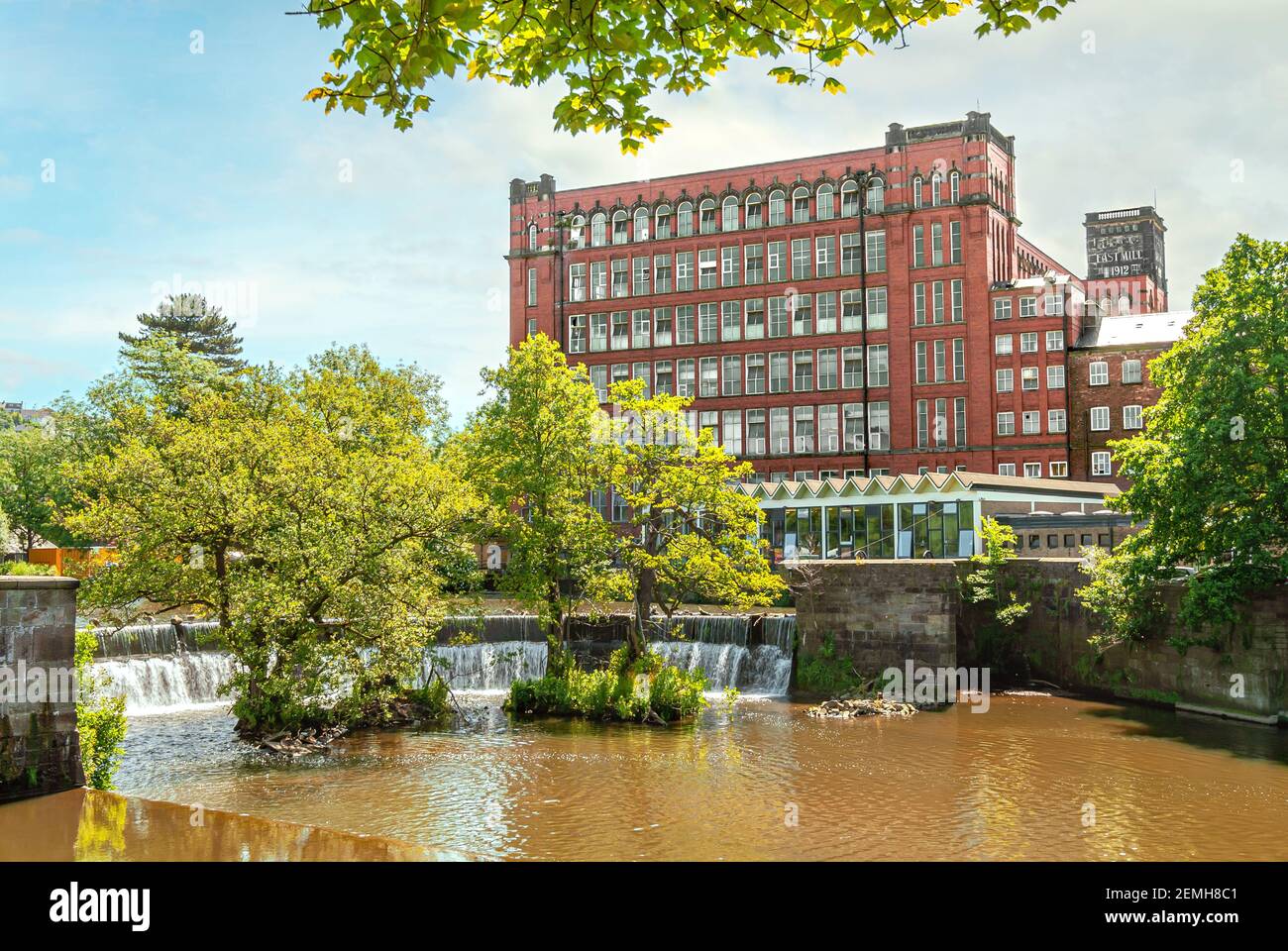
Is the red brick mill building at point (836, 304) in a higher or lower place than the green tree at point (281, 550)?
higher

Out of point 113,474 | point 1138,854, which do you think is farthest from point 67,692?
point 1138,854

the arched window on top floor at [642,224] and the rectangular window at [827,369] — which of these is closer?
the rectangular window at [827,369]

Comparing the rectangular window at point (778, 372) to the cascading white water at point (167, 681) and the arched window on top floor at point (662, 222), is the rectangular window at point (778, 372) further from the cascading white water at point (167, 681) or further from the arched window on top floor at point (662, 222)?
the cascading white water at point (167, 681)

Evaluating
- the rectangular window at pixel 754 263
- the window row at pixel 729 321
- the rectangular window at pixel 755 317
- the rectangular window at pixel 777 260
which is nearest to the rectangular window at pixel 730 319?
the window row at pixel 729 321

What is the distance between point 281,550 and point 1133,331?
175 feet

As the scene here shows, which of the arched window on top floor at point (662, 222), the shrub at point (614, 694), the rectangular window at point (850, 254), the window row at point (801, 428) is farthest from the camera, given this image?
the arched window on top floor at point (662, 222)

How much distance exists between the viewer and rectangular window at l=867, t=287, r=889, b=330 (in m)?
66.2

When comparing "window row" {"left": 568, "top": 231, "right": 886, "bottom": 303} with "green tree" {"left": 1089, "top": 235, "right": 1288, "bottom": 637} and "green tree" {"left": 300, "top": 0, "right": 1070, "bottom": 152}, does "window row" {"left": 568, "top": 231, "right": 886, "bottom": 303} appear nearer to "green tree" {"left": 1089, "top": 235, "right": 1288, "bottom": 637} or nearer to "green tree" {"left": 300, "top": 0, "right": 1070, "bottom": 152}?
"green tree" {"left": 1089, "top": 235, "right": 1288, "bottom": 637}

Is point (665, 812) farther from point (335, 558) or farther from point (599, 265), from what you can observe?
point (599, 265)

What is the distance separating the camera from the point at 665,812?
→ 17625 millimetres

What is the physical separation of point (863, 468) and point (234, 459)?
47685 millimetres

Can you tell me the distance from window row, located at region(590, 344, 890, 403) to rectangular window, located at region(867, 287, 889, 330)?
49.8 inches

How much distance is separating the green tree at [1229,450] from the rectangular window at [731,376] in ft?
146

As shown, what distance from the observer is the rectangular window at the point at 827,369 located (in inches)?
2667
